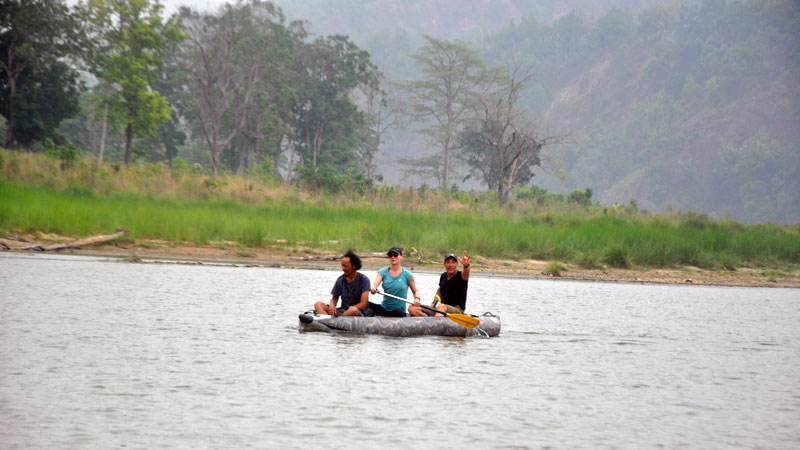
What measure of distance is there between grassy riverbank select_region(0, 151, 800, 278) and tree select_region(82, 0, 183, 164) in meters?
13.9

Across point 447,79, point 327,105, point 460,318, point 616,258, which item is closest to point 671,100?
point 447,79

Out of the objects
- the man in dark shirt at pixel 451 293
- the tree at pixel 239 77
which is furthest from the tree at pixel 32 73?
the man in dark shirt at pixel 451 293

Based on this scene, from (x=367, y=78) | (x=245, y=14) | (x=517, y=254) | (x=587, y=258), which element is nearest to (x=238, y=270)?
(x=517, y=254)

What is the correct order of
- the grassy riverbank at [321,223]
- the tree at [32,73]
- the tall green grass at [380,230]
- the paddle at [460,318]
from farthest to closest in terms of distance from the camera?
the tree at [32,73] < the grassy riverbank at [321,223] < the tall green grass at [380,230] < the paddle at [460,318]

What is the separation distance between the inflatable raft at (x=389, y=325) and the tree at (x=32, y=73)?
104ft

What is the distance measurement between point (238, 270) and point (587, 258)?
33.2ft

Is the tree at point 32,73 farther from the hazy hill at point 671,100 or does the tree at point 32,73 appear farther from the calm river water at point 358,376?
the hazy hill at point 671,100

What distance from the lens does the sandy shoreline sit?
22.1 m

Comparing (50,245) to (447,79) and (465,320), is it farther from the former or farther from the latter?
(447,79)

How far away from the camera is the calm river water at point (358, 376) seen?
24.4 ft

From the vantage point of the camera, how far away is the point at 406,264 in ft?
78.7

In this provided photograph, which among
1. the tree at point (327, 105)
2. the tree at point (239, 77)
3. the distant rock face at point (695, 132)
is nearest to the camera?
the tree at point (239, 77)

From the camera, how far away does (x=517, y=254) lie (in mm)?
25141

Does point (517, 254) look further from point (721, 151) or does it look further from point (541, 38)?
point (541, 38)
